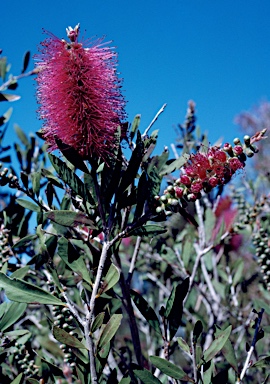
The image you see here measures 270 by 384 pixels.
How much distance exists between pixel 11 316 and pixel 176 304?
0.49 metres

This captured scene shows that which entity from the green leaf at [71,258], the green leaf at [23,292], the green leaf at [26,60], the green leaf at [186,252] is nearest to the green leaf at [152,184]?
the green leaf at [71,258]

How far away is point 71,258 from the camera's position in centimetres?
A: 119

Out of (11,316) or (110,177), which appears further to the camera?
(11,316)

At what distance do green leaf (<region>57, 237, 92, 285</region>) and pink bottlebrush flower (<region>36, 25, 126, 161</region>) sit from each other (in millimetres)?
247

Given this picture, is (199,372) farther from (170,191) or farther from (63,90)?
(63,90)

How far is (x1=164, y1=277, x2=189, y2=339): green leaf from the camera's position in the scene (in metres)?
1.24

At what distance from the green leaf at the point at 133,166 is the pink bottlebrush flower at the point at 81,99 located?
74mm

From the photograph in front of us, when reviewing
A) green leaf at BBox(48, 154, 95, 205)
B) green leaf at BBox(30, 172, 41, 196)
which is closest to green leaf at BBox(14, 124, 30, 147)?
green leaf at BBox(30, 172, 41, 196)

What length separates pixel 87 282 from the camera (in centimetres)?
118

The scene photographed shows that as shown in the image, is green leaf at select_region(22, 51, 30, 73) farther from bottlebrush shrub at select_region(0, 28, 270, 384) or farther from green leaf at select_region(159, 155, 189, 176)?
green leaf at select_region(159, 155, 189, 176)

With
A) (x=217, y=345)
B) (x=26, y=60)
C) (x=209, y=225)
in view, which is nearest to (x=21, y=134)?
(x=26, y=60)

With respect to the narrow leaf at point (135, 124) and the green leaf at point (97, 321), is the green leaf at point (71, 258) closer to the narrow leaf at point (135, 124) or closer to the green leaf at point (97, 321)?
the green leaf at point (97, 321)

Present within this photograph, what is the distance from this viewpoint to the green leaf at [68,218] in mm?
1123

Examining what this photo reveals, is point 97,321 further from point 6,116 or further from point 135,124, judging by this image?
point 6,116
